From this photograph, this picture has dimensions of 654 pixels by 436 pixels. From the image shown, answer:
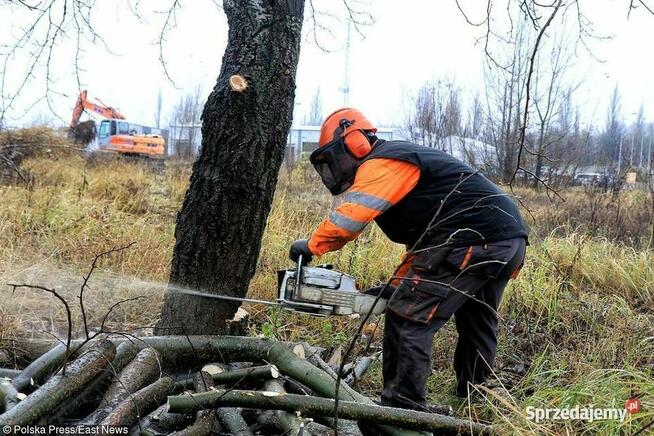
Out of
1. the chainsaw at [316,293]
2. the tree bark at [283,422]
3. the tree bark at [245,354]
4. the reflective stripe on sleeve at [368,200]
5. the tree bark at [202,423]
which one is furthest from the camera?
the chainsaw at [316,293]

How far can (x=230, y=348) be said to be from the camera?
288 centimetres

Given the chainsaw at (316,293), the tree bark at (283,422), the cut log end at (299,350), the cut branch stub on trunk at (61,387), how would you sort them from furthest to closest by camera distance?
the cut log end at (299,350), the chainsaw at (316,293), the tree bark at (283,422), the cut branch stub on trunk at (61,387)

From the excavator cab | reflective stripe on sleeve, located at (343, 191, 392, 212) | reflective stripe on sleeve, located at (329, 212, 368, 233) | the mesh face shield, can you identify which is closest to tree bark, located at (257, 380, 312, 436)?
reflective stripe on sleeve, located at (329, 212, 368, 233)

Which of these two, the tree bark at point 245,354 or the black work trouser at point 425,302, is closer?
the tree bark at point 245,354

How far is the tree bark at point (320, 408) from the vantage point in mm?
2273

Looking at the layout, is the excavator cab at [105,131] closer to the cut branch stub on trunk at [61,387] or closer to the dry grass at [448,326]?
the dry grass at [448,326]

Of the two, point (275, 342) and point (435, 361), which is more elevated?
point (275, 342)

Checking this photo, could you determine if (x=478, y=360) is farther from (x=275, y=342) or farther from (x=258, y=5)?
(x=258, y=5)

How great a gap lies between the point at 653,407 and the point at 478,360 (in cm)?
98

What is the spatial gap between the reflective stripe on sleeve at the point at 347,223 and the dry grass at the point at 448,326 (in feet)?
2.89

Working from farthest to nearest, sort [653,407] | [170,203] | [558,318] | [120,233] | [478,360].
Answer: [170,203] → [120,233] → [558,318] → [478,360] → [653,407]

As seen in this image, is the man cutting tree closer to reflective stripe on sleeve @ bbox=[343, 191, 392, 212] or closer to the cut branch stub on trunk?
reflective stripe on sleeve @ bbox=[343, 191, 392, 212]

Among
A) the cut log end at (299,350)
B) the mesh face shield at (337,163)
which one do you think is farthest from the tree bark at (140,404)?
the mesh face shield at (337,163)

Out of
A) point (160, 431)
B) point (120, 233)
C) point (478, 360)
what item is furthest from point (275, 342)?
point (120, 233)
